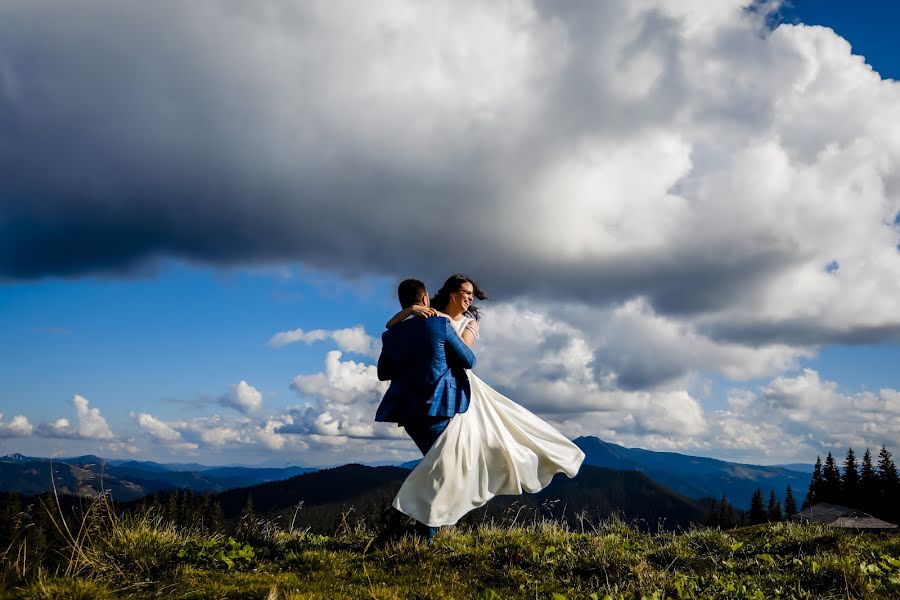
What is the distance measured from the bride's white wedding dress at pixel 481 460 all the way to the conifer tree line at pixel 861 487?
75.1 meters

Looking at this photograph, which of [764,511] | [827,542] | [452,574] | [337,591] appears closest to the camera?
[337,591]

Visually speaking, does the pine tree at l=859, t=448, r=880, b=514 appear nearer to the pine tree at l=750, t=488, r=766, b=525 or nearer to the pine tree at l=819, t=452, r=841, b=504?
the pine tree at l=819, t=452, r=841, b=504

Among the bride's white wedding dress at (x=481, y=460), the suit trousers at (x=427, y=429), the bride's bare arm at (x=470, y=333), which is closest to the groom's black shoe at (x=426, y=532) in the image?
the bride's white wedding dress at (x=481, y=460)

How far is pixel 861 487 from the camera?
7731 cm

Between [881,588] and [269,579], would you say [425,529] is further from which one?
[881,588]

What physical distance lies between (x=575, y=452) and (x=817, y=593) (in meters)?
3.49

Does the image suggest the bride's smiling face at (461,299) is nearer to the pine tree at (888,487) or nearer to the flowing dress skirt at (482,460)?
the flowing dress skirt at (482,460)

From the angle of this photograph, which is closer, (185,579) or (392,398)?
(185,579)

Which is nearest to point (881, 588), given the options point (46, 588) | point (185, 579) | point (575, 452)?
point (575, 452)

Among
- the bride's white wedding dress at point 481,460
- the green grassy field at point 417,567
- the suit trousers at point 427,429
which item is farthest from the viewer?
the suit trousers at point 427,429

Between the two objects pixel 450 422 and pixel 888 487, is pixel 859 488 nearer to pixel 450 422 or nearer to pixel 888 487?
pixel 888 487

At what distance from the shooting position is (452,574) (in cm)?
655

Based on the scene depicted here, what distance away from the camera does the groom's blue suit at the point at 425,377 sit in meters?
7.95

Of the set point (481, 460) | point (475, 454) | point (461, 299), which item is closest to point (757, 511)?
point (481, 460)
